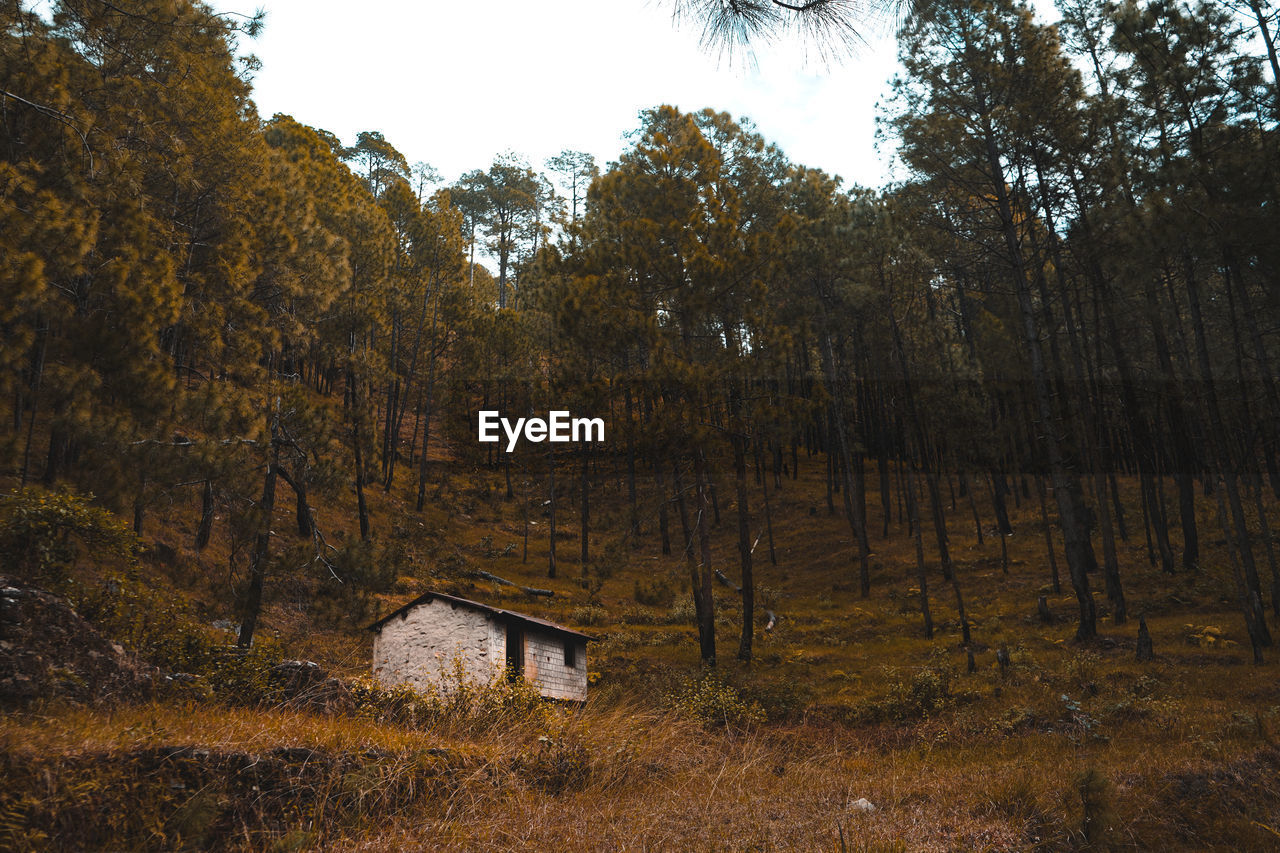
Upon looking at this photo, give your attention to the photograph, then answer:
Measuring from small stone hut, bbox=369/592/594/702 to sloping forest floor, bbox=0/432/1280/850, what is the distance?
0.89m

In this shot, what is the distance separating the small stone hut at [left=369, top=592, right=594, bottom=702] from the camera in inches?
633

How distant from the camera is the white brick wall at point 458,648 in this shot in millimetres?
16031

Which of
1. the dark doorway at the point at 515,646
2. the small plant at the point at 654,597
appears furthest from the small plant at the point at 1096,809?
the small plant at the point at 654,597

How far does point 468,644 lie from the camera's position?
53.1ft

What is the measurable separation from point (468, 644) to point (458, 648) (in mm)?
247

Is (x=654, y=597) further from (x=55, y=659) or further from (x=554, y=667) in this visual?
(x=55, y=659)

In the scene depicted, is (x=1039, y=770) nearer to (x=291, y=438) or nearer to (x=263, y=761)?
(x=263, y=761)

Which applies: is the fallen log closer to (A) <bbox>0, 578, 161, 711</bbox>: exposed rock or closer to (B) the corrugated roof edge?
(B) the corrugated roof edge

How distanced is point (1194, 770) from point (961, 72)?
1768cm

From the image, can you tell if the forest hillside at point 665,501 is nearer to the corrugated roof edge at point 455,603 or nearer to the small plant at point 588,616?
the small plant at point 588,616

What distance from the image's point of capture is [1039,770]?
9.19m

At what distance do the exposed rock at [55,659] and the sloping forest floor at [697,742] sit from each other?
0.19 meters

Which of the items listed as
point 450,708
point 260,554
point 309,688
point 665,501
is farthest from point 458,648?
point 309,688

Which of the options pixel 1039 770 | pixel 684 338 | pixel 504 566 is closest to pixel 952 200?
pixel 684 338
